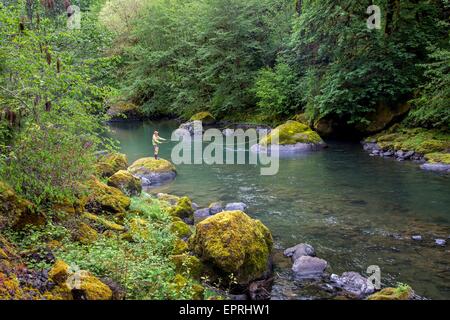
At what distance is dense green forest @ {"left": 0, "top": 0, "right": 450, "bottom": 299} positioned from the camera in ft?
22.2

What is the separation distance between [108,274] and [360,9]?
73.7 feet

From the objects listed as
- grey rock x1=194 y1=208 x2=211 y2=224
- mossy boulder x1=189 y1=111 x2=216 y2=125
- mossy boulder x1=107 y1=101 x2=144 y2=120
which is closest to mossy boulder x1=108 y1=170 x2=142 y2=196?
grey rock x1=194 y1=208 x2=211 y2=224

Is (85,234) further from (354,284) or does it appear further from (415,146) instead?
(415,146)

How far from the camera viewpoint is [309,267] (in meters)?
8.69

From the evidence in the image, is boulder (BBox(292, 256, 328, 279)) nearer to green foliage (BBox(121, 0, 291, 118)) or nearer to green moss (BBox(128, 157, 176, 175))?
green moss (BBox(128, 157, 176, 175))

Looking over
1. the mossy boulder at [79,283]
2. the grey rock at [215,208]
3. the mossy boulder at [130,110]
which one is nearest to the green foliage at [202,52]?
the mossy boulder at [130,110]

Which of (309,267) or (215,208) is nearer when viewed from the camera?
(309,267)

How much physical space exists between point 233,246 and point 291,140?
1657cm

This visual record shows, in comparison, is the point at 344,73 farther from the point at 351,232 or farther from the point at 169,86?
the point at 169,86

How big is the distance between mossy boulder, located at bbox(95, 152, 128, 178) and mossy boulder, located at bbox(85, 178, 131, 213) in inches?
91.0

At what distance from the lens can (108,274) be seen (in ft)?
20.3

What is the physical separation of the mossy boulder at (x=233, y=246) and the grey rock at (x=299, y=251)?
2.93 ft

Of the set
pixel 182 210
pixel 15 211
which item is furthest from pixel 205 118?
pixel 15 211

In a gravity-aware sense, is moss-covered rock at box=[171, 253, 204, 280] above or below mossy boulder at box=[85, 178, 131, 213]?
below
